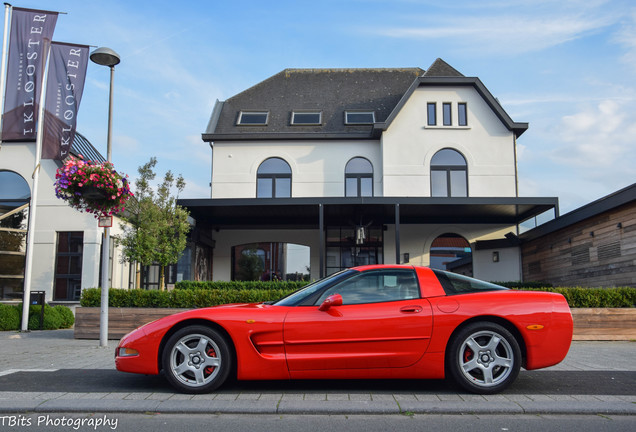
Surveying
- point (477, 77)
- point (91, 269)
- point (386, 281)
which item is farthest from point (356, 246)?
point (386, 281)

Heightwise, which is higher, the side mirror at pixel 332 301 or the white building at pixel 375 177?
the white building at pixel 375 177

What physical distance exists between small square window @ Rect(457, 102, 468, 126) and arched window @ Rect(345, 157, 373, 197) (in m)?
3.68

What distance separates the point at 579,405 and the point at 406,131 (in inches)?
625

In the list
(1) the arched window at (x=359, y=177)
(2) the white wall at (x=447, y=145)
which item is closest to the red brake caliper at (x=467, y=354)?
(2) the white wall at (x=447, y=145)

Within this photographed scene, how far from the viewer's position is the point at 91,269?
15906mm

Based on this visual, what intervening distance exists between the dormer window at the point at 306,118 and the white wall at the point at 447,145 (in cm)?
295

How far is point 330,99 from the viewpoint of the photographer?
879 inches

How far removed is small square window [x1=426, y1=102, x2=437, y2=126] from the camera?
1991 cm

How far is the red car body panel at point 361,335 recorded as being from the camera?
499 cm

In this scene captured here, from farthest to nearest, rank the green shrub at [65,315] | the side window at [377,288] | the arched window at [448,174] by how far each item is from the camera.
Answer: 1. the arched window at [448,174]
2. the green shrub at [65,315]
3. the side window at [377,288]

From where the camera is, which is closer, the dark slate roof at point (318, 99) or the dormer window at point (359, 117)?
the dark slate roof at point (318, 99)

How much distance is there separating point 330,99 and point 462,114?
5.47 m

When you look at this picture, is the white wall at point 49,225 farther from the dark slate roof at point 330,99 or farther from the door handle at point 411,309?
the door handle at point 411,309

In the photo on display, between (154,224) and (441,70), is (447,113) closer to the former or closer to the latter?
(441,70)
